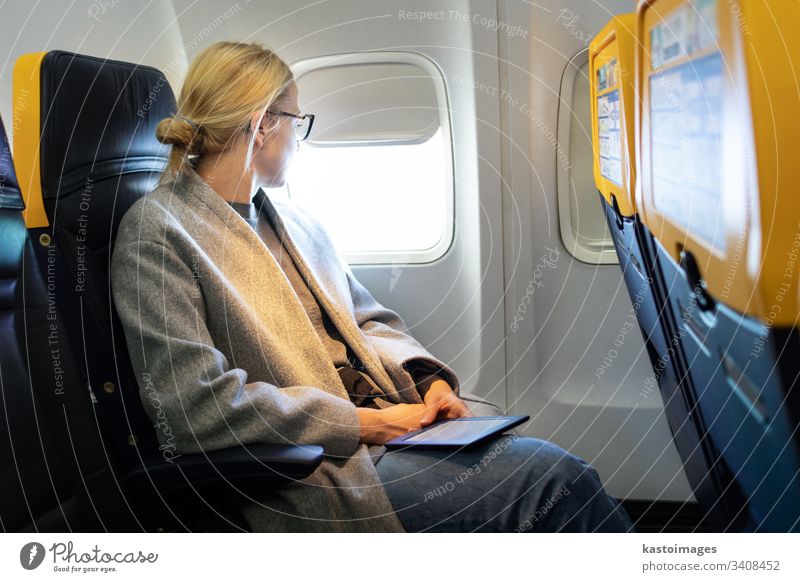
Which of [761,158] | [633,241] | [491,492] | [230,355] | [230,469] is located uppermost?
[761,158]

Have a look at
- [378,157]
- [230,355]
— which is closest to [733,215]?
[230,355]

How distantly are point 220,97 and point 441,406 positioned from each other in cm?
75

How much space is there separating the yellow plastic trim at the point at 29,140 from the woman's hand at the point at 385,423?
66 centimetres

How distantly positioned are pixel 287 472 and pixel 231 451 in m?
0.11

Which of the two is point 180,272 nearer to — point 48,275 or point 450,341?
point 48,275

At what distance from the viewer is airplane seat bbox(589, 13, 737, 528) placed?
119cm

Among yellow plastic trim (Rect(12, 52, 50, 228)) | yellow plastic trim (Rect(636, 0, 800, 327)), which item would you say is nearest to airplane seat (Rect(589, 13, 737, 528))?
yellow plastic trim (Rect(636, 0, 800, 327))

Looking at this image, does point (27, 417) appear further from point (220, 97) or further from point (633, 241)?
point (633, 241)

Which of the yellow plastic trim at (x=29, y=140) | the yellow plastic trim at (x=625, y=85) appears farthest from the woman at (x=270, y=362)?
the yellow plastic trim at (x=625, y=85)

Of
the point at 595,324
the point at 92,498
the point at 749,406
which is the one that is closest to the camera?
the point at 749,406

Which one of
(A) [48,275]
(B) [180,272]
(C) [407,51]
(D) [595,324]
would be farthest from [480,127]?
(A) [48,275]

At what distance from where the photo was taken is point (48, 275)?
1.33 meters

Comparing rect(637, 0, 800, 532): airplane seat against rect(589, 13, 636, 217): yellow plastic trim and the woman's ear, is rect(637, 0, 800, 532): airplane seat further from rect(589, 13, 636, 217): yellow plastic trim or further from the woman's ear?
the woman's ear

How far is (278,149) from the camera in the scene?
1620mm
